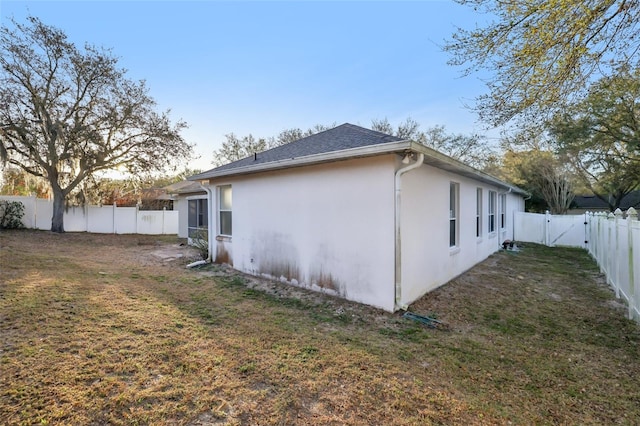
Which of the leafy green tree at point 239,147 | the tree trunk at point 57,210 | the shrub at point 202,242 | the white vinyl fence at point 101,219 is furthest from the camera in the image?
the leafy green tree at point 239,147

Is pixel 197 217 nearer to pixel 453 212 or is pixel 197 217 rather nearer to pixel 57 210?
pixel 57 210

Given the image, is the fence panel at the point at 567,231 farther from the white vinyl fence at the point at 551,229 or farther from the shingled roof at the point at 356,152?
the shingled roof at the point at 356,152

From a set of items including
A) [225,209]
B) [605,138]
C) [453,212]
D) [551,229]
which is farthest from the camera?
[605,138]

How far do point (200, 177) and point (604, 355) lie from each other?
8.72 metres

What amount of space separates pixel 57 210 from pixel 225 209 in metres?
12.1

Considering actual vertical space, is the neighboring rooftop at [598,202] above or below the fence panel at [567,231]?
above

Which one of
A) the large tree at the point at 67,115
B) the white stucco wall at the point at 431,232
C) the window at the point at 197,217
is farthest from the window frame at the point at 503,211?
the large tree at the point at 67,115

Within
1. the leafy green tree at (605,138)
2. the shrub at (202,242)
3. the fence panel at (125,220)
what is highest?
the leafy green tree at (605,138)

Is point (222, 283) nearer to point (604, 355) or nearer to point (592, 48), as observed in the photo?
point (604, 355)

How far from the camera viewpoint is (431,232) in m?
5.81

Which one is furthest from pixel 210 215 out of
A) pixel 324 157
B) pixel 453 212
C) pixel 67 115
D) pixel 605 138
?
pixel 605 138

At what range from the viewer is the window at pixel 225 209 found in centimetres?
813

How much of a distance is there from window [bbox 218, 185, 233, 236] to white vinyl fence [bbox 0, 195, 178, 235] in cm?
1190

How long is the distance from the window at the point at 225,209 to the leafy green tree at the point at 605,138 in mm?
8597
